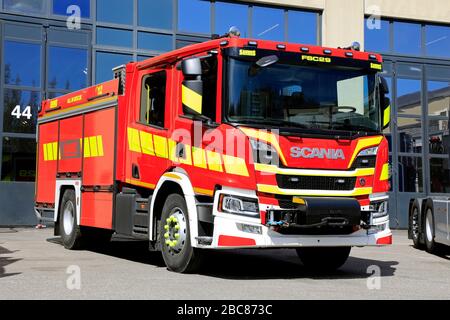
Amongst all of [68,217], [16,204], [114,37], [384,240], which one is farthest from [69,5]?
[384,240]

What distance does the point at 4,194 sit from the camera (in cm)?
1892

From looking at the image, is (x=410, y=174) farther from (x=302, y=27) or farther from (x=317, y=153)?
(x=317, y=153)

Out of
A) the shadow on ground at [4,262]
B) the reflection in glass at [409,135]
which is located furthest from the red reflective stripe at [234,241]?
the reflection in glass at [409,135]

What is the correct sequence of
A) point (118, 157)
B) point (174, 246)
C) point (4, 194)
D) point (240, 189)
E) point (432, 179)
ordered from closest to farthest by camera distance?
point (240, 189) < point (174, 246) < point (118, 157) < point (4, 194) < point (432, 179)

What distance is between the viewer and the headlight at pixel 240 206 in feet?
25.5

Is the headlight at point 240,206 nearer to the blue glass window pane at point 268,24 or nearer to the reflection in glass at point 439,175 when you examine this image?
the blue glass window pane at point 268,24

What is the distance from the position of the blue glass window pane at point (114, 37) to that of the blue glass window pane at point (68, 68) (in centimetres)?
76

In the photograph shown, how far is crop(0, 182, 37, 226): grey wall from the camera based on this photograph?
19.0 meters

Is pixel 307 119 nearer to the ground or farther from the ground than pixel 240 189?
farther from the ground

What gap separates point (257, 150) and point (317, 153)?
2.68 ft

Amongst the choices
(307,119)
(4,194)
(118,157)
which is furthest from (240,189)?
(4,194)

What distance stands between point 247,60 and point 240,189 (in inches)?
63.2

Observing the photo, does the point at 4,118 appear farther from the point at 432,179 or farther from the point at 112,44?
the point at 432,179

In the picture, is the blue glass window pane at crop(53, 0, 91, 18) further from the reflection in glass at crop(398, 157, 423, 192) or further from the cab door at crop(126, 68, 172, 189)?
the reflection in glass at crop(398, 157, 423, 192)
